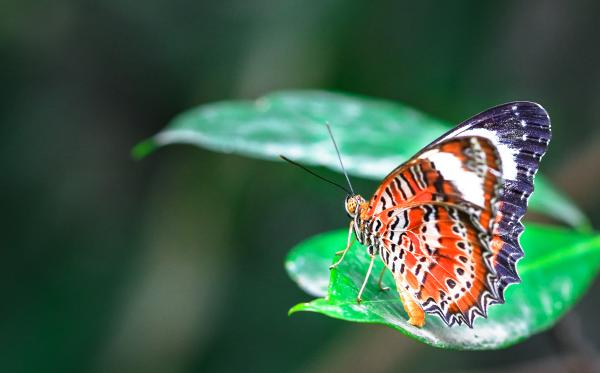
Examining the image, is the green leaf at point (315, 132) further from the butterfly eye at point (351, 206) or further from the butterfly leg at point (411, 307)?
the butterfly leg at point (411, 307)

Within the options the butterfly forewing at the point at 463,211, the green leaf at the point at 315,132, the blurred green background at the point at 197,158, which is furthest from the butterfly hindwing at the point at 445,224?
the blurred green background at the point at 197,158

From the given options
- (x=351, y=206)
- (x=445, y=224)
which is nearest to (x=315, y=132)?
(x=351, y=206)

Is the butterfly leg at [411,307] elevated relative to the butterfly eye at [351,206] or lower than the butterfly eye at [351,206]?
lower

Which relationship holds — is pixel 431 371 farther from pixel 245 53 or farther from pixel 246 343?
pixel 245 53

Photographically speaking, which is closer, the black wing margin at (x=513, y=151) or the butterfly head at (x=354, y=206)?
the black wing margin at (x=513, y=151)

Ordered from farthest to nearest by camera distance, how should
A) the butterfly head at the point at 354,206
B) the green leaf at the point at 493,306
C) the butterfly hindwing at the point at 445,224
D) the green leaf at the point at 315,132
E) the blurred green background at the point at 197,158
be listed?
the blurred green background at the point at 197,158 < the green leaf at the point at 315,132 < the butterfly head at the point at 354,206 < the butterfly hindwing at the point at 445,224 < the green leaf at the point at 493,306

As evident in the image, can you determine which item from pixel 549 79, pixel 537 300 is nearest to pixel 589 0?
pixel 549 79

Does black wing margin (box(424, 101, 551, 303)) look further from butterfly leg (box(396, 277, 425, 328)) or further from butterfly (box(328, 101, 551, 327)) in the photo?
butterfly leg (box(396, 277, 425, 328))

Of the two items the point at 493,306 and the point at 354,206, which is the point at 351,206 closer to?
the point at 354,206

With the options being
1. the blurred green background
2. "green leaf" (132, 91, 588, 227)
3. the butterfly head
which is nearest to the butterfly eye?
the butterfly head
